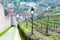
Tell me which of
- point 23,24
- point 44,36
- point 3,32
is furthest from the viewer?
point 3,32

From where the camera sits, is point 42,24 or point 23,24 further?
point 23,24

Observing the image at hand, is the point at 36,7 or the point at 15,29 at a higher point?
the point at 36,7

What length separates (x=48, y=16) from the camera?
7.29 m

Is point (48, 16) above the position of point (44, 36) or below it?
above

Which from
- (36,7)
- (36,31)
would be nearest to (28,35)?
(36,31)

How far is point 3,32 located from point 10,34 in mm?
359

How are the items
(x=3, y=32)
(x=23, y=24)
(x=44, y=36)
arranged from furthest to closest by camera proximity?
(x=3, y=32), (x=23, y=24), (x=44, y=36)

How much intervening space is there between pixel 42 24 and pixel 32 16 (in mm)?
408

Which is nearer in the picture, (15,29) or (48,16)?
(48,16)

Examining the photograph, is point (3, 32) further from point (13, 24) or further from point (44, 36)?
point (44, 36)

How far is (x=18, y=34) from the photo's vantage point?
7.98 meters

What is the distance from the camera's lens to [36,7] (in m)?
7.64

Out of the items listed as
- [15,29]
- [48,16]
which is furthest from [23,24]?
[48,16]

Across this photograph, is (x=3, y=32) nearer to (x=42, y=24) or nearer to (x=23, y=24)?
(x=23, y=24)
